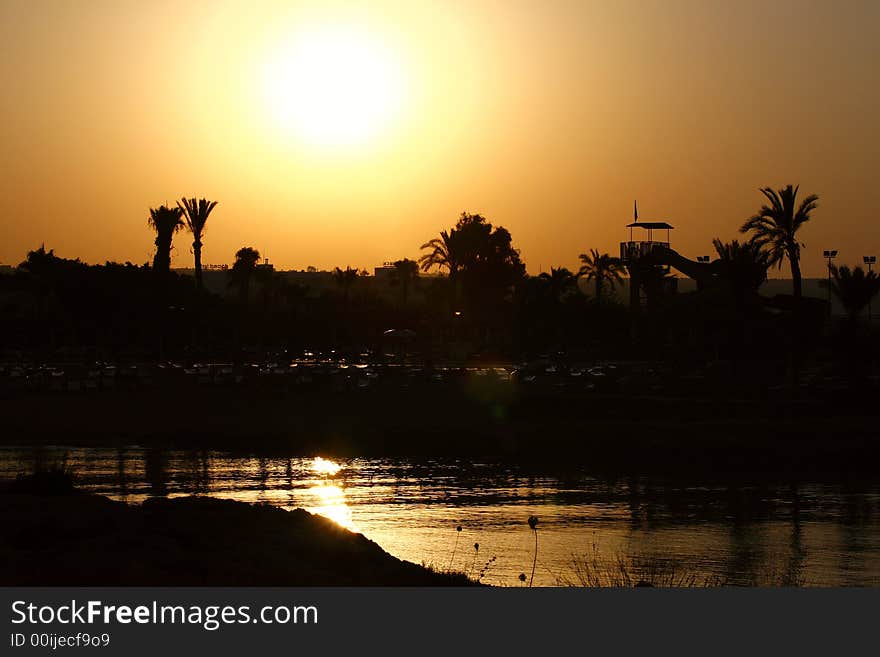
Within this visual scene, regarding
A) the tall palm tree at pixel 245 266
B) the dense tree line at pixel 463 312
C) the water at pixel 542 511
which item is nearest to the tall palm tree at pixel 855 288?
the dense tree line at pixel 463 312

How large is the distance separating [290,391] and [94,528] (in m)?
29.5

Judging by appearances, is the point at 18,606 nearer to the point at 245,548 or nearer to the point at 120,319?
the point at 245,548

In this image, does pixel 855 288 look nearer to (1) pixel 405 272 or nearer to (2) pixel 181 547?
(2) pixel 181 547

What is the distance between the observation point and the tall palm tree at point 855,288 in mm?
41000

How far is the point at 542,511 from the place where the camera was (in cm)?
1653

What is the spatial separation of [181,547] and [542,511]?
7.26 metres

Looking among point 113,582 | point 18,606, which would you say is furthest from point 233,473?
point 18,606

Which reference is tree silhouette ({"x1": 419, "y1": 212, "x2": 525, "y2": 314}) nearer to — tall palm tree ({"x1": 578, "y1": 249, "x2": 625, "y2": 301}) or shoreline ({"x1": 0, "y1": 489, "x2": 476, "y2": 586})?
tall palm tree ({"x1": 578, "y1": 249, "x2": 625, "y2": 301})

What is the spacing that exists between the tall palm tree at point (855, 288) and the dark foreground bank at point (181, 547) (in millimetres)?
32852

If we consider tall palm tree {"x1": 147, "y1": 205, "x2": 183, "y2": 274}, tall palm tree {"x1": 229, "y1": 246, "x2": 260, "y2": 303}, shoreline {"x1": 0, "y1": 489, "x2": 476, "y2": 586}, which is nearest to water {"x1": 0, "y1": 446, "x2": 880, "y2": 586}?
shoreline {"x1": 0, "y1": 489, "x2": 476, "y2": 586}

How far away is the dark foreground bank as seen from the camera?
9398 mm

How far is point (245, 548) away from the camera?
1065cm

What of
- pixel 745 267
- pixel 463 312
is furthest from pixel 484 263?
pixel 745 267

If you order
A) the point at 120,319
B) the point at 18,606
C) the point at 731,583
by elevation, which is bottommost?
the point at 731,583
